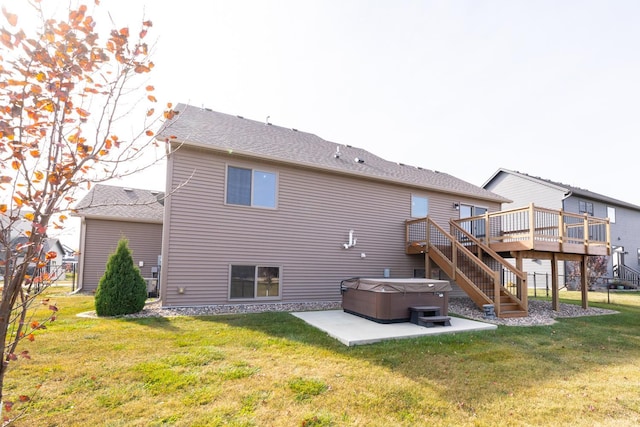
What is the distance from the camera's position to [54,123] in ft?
5.89

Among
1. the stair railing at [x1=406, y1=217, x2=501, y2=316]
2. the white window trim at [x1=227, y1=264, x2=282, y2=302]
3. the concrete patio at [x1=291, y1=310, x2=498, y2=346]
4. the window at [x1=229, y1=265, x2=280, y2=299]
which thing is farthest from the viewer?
the window at [x1=229, y1=265, x2=280, y2=299]

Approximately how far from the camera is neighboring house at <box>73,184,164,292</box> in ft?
40.1

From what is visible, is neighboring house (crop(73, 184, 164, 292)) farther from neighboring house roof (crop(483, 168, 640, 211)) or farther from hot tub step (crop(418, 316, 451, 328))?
neighboring house roof (crop(483, 168, 640, 211))

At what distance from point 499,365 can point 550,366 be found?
0.72 meters

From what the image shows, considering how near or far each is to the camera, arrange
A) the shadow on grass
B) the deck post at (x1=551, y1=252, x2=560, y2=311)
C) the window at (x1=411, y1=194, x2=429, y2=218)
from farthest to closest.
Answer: the window at (x1=411, y1=194, x2=429, y2=218), the deck post at (x1=551, y1=252, x2=560, y2=311), the shadow on grass

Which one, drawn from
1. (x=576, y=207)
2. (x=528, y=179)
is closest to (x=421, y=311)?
(x=528, y=179)

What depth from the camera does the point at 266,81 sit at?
797 centimetres

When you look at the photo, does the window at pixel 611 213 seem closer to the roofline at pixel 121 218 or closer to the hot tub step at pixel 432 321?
the hot tub step at pixel 432 321

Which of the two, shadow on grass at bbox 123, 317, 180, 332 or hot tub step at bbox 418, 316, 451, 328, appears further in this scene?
hot tub step at bbox 418, 316, 451, 328

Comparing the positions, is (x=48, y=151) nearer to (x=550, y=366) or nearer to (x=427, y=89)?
(x=550, y=366)

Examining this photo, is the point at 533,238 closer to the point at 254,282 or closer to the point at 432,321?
the point at 432,321

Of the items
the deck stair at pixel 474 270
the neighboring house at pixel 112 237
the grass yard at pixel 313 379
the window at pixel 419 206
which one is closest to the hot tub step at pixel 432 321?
the grass yard at pixel 313 379

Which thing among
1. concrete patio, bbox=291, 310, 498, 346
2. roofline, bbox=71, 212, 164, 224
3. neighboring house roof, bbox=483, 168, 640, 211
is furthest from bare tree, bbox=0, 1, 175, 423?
neighboring house roof, bbox=483, 168, 640, 211

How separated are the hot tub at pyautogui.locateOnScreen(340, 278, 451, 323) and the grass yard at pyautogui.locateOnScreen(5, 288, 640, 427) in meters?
1.15
